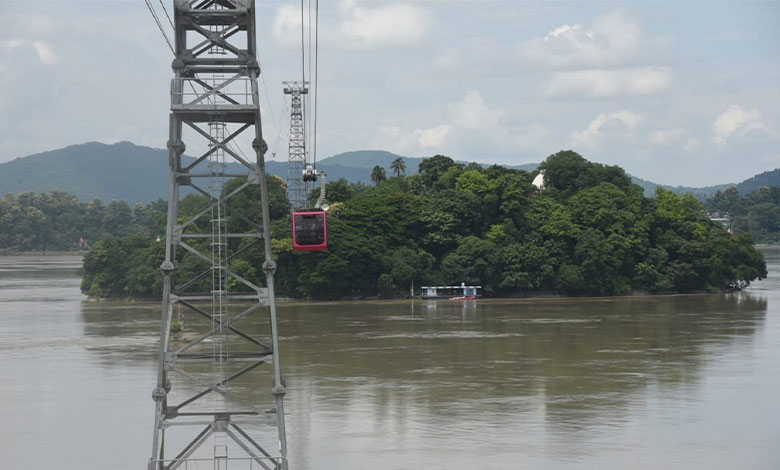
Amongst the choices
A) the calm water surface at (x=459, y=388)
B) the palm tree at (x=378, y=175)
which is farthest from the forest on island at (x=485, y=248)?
the palm tree at (x=378, y=175)

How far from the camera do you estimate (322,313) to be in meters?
75.5

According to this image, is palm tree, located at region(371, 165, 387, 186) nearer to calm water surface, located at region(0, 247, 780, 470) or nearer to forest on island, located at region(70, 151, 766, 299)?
forest on island, located at region(70, 151, 766, 299)

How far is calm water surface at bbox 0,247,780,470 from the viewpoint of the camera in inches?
1215

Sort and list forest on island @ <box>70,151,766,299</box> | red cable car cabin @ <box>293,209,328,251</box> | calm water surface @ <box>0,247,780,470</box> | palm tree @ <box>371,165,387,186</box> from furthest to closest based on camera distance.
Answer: palm tree @ <box>371,165,387,186</box> < forest on island @ <box>70,151,766,299</box> < red cable car cabin @ <box>293,209,328,251</box> < calm water surface @ <box>0,247,780,470</box>

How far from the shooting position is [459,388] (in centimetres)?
4191

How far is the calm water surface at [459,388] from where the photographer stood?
30.9 m

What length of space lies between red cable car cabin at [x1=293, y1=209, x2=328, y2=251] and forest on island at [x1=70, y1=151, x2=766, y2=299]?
4856cm

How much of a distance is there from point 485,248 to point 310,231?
174 ft

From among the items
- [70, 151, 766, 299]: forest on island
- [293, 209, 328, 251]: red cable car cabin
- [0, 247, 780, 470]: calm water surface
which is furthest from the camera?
[70, 151, 766, 299]: forest on island

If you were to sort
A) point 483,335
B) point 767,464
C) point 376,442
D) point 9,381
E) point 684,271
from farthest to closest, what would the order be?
point 684,271
point 483,335
point 9,381
point 376,442
point 767,464

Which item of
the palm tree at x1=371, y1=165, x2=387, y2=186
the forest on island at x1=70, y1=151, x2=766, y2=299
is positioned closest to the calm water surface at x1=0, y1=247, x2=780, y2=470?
the forest on island at x1=70, y1=151, x2=766, y2=299

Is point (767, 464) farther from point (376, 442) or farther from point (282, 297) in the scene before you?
point (282, 297)

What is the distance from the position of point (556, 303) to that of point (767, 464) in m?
53.9

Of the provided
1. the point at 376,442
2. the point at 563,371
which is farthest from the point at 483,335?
the point at 376,442
